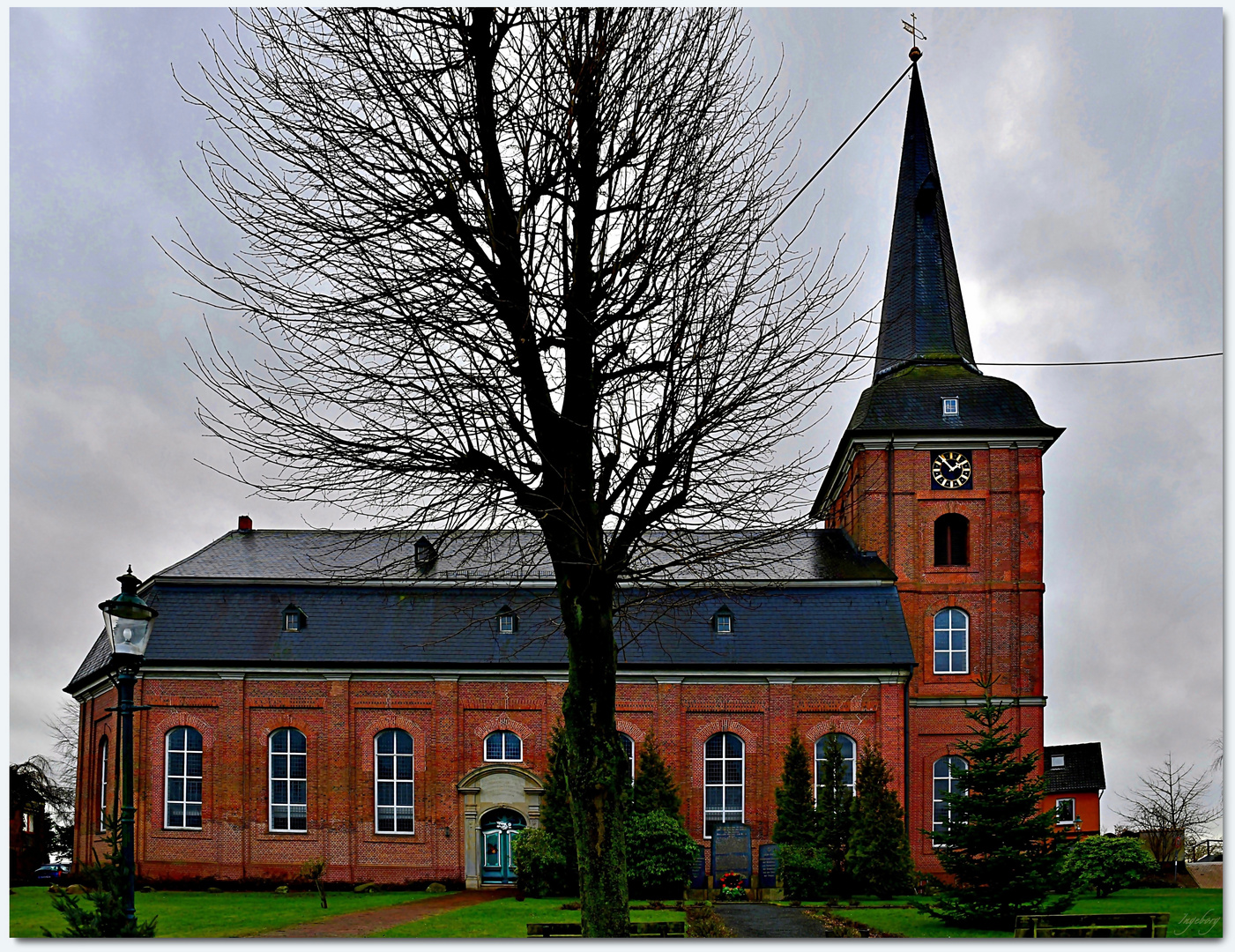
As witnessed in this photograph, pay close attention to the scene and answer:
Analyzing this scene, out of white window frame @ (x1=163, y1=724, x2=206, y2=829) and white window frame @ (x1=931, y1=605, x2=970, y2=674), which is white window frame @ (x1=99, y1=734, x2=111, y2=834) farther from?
white window frame @ (x1=931, y1=605, x2=970, y2=674)

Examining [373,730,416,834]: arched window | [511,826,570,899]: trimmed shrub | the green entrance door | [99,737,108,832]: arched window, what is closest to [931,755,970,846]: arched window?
[511,826,570,899]: trimmed shrub

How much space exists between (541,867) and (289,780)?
8097 millimetres

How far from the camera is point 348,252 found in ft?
30.6

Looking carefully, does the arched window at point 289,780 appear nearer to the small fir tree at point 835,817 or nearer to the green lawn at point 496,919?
the green lawn at point 496,919

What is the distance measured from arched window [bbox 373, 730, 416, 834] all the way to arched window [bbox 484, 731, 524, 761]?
2.01 m

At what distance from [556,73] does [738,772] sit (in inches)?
974

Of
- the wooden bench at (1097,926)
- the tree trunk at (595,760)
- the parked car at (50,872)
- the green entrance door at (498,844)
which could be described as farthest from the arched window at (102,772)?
the tree trunk at (595,760)

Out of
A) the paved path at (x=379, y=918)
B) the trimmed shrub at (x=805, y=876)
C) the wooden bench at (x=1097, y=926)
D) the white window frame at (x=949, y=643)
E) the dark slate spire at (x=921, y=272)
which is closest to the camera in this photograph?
the wooden bench at (x=1097, y=926)

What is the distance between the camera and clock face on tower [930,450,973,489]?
3284 cm

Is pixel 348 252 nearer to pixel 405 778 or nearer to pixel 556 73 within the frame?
pixel 556 73

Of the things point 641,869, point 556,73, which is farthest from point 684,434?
point 641,869

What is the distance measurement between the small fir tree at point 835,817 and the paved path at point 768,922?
2.70 meters

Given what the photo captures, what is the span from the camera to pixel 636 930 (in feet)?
45.2

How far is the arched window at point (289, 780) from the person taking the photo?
30438mm
